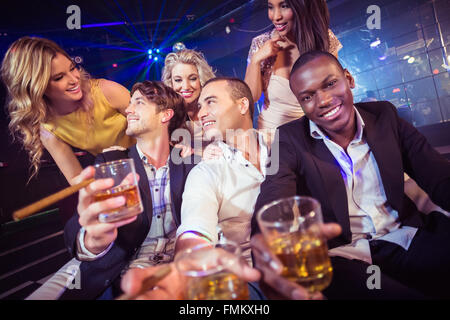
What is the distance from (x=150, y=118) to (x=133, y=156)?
0.36m

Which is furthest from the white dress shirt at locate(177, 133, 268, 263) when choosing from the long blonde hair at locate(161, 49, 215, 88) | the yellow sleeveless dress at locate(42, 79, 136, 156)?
the long blonde hair at locate(161, 49, 215, 88)

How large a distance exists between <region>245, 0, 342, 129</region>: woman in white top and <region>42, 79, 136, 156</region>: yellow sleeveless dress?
1386 millimetres

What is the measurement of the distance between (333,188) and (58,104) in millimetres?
2367

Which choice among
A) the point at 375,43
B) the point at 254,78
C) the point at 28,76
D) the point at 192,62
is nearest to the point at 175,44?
the point at 192,62

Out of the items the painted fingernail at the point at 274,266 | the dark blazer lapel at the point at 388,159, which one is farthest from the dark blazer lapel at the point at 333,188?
the painted fingernail at the point at 274,266

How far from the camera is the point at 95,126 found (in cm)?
258

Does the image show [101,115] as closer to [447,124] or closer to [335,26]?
[447,124]

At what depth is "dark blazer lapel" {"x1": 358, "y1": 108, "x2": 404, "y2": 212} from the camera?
1562mm

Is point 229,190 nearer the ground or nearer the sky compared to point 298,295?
nearer the sky

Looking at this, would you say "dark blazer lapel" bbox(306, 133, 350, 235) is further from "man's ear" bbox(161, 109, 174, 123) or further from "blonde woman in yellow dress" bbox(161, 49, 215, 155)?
"blonde woman in yellow dress" bbox(161, 49, 215, 155)

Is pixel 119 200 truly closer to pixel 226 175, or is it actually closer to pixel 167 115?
pixel 226 175

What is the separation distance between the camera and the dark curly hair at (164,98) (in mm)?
2318

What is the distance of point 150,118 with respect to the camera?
2242mm
